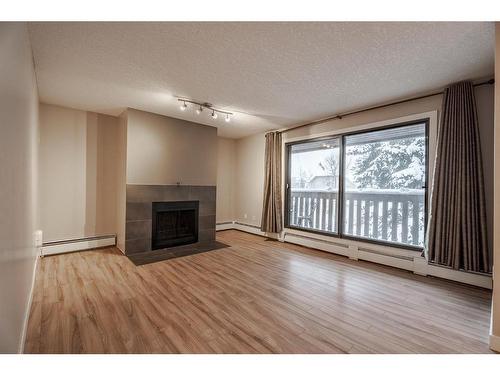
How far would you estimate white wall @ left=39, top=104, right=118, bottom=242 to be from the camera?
3367 mm

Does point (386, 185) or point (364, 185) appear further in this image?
point (364, 185)

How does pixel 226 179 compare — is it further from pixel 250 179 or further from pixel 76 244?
pixel 76 244

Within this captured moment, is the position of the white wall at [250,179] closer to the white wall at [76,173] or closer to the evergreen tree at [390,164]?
the evergreen tree at [390,164]

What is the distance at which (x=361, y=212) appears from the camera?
3.52 metres

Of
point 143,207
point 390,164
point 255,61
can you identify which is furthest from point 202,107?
point 390,164

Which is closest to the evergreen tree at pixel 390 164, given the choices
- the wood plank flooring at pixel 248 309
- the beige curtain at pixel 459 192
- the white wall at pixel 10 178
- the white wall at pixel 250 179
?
the beige curtain at pixel 459 192

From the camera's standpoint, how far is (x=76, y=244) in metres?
3.58

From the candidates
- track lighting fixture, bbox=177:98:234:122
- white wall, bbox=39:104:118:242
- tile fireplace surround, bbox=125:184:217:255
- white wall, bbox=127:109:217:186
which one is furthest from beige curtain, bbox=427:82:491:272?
white wall, bbox=39:104:118:242

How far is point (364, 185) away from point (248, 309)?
258 centimetres
